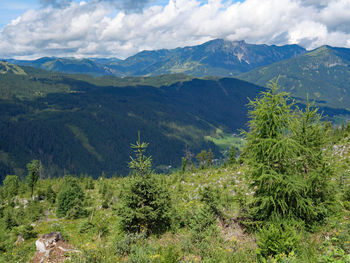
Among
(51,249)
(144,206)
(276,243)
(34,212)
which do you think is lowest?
(34,212)

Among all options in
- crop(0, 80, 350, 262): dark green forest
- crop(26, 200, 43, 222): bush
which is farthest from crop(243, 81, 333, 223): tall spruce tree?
crop(26, 200, 43, 222): bush

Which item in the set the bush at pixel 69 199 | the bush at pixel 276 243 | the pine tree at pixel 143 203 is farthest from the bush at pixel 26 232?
the bush at pixel 276 243

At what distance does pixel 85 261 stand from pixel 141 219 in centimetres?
578

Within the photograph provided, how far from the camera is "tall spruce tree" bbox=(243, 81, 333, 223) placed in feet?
42.0

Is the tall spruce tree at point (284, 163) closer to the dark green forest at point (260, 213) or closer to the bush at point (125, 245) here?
the dark green forest at point (260, 213)

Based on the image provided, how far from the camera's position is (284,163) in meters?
13.2

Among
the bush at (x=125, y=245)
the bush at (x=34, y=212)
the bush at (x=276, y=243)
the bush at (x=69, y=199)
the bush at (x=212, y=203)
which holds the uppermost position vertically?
the bush at (x=276, y=243)

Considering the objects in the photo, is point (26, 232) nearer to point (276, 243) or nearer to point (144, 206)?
point (144, 206)

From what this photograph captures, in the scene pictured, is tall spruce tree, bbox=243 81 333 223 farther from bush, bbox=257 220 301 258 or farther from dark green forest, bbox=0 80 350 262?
bush, bbox=257 220 301 258

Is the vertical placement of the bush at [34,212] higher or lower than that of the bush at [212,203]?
lower

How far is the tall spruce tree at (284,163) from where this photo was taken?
12.8m

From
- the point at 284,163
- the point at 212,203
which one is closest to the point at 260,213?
the point at 212,203

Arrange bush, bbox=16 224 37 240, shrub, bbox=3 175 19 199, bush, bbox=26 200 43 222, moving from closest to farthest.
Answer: bush, bbox=16 224 37 240, bush, bbox=26 200 43 222, shrub, bbox=3 175 19 199

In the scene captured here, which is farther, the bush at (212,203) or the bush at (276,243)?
the bush at (212,203)
